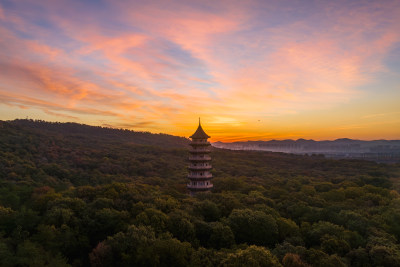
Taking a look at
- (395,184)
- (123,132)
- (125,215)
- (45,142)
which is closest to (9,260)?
(125,215)

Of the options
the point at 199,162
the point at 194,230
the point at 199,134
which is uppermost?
the point at 199,134

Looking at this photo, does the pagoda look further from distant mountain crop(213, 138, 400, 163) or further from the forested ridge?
distant mountain crop(213, 138, 400, 163)

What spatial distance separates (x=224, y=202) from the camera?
31.1 m

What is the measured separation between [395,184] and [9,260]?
175 ft

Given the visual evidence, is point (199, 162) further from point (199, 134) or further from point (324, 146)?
point (324, 146)

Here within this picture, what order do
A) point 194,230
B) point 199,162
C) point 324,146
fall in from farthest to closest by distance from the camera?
point 324,146 < point 199,162 < point 194,230

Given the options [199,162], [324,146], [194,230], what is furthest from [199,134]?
[324,146]

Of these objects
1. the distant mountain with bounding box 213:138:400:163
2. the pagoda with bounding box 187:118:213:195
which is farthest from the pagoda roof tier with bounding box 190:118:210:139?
the distant mountain with bounding box 213:138:400:163

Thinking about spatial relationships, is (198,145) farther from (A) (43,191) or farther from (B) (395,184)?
(B) (395,184)

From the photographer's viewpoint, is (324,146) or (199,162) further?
(324,146)

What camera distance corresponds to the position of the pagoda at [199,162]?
129 ft

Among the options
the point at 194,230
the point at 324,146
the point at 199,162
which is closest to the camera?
the point at 194,230

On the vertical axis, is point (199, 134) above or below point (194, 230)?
above

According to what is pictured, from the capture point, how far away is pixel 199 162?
39.5 m
